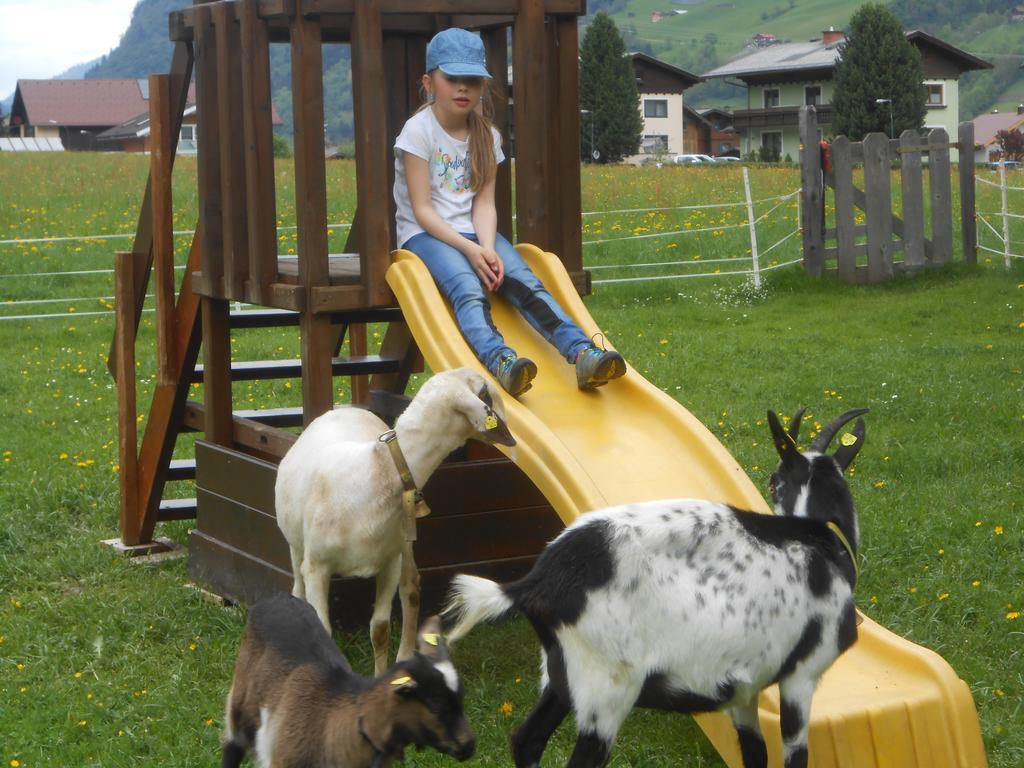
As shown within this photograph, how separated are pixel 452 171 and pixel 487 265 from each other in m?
0.57

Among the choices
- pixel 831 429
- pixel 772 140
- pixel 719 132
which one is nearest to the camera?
pixel 831 429

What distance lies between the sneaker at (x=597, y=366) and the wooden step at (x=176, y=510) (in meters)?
3.01

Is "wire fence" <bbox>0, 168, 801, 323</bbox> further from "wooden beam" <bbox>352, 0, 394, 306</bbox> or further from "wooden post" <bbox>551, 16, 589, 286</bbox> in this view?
"wooden beam" <bbox>352, 0, 394, 306</bbox>

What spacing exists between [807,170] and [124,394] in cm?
984

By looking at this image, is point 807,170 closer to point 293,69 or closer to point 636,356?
point 636,356

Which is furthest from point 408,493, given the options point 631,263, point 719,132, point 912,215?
point 719,132

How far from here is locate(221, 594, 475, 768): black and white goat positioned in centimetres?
346

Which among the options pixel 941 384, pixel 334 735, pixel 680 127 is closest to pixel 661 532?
pixel 334 735

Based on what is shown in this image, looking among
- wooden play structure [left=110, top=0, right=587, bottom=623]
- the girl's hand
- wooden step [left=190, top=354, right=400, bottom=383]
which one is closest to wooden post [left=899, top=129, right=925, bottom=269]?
wooden play structure [left=110, top=0, right=587, bottom=623]

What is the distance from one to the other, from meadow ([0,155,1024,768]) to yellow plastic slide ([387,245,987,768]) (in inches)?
15.3

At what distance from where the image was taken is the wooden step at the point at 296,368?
7316 millimetres

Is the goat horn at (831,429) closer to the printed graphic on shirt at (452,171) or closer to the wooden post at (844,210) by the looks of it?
the printed graphic on shirt at (452,171)

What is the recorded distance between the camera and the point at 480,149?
651cm

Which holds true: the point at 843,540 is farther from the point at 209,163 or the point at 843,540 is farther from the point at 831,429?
the point at 209,163
